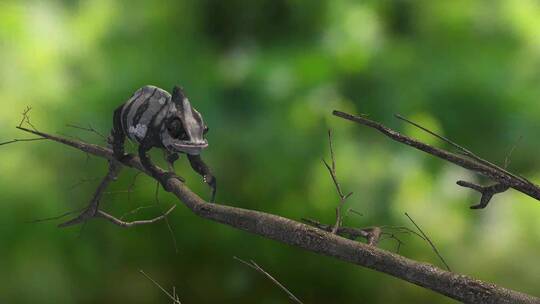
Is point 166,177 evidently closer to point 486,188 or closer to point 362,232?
point 362,232

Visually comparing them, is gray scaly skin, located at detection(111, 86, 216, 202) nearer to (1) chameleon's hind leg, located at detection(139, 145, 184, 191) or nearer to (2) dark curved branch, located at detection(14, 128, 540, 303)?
(1) chameleon's hind leg, located at detection(139, 145, 184, 191)

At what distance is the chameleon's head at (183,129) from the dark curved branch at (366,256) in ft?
0.67

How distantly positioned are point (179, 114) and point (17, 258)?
79.0 inches

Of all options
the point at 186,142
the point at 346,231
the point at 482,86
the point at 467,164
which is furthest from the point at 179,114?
the point at 482,86

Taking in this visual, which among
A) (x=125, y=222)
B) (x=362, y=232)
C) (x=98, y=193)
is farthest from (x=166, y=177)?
(x=362, y=232)

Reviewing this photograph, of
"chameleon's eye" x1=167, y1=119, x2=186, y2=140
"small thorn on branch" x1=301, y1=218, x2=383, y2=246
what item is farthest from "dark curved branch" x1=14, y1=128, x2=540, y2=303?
"chameleon's eye" x1=167, y1=119, x2=186, y2=140

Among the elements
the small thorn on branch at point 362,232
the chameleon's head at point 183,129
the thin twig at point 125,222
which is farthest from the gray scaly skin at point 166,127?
the small thorn on branch at point 362,232

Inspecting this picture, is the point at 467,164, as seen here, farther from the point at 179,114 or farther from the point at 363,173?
the point at 363,173

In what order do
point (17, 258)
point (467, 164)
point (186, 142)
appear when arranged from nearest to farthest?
point (467, 164)
point (186, 142)
point (17, 258)

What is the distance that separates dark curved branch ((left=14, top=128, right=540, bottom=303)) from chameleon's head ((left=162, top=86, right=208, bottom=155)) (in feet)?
0.67

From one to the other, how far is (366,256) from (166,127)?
56cm

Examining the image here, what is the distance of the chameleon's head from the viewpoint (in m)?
1.48

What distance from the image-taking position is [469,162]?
1.07 meters

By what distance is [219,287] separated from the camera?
3361 millimetres
